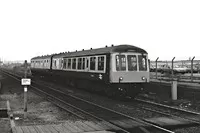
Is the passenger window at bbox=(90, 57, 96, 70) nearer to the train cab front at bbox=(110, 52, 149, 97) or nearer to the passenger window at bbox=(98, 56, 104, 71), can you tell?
the passenger window at bbox=(98, 56, 104, 71)

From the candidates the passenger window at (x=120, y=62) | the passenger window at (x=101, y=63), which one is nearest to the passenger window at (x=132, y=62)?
the passenger window at (x=120, y=62)

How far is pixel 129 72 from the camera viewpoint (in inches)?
577

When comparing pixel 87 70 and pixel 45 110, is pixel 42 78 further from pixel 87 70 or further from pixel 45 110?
pixel 45 110

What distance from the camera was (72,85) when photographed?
72.6 ft

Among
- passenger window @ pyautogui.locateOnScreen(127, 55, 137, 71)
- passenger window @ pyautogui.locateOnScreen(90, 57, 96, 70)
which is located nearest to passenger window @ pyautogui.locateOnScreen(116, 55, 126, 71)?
passenger window @ pyautogui.locateOnScreen(127, 55, 137, 71)

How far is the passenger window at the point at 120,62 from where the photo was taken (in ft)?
47.7

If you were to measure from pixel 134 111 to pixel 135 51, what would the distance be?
182 inches

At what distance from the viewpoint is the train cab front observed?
1442 cm

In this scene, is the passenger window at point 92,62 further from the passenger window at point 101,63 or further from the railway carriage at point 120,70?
the passenger window at point 101,63

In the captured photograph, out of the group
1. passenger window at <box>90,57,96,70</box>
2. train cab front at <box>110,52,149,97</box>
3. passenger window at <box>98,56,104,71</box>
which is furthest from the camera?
passenger window at <box>90,57,96,70</box>

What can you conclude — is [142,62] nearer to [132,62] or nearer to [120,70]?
[132,62]

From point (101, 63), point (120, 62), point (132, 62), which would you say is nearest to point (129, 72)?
point (132, 62)

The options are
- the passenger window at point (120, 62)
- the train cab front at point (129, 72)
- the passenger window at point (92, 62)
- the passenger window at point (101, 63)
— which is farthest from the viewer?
the passenger window at point (92, 62)

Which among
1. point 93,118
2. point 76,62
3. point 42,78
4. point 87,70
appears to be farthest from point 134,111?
point 42,78
